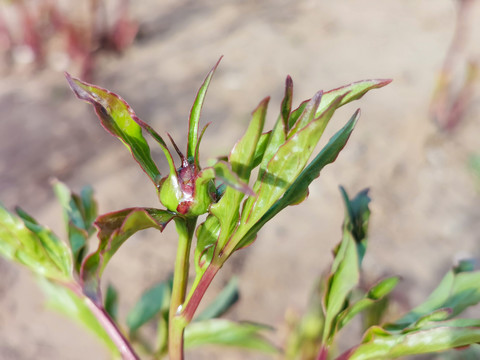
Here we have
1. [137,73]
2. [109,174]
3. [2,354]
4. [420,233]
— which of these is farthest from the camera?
[137,73]

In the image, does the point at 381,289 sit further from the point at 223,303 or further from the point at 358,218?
the point at 223,303

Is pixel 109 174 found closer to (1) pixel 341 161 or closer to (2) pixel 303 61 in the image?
(1) pixel 341 161

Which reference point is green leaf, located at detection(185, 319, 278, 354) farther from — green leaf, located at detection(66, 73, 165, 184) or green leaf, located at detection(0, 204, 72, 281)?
green leaf, located at detection(66, 73, 165, 184)

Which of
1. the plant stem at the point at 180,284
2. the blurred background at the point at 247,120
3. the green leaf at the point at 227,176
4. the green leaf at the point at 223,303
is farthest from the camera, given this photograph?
the blurred background at the point at 247,120

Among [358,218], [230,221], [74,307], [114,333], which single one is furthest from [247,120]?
[230,221]

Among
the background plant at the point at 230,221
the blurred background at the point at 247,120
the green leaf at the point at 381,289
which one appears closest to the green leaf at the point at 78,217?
the background plant at the point at 230,221

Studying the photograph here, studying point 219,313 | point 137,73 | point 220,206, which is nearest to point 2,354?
point 219,313

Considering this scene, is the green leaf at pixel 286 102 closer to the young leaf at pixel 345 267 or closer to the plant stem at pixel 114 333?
the young leaf at pixel 345 267
